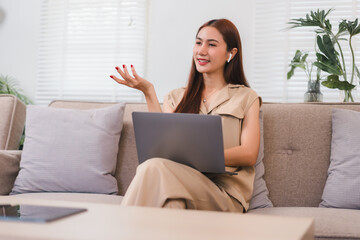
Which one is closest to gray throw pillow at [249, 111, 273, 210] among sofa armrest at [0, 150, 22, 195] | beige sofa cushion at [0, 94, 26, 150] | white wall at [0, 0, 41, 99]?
sofa armrest at [0, 150, 22, 195]

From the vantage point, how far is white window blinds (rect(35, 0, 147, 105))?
13.5 feet

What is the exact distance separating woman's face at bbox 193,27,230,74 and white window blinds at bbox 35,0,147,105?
2.04 m

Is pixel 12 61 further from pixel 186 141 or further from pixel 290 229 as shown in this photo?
pixel 290 229

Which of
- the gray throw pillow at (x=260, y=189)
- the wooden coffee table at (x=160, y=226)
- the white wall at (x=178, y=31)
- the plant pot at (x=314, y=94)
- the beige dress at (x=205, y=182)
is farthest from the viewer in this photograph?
the white wall at (x=178, y=31)

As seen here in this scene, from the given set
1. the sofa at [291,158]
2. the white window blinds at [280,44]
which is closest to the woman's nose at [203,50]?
the sofa at [291,158]

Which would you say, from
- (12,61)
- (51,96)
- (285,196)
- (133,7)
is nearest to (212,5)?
(133,7)

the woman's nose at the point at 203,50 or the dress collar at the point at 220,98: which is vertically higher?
the woman's nose at the point at 203,50

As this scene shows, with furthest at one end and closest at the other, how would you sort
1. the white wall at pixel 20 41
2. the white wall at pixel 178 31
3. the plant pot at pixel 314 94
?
the white wall at pixel 20 41 → the white wall at pixel 178 31 → the plant pot at pixel 314 94

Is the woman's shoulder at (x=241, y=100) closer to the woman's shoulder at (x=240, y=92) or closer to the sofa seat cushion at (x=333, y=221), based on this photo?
the woman's shoulder at (x=240, y=92)

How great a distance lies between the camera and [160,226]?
2.55ft

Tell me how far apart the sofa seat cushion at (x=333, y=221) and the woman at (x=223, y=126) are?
8.6 inches

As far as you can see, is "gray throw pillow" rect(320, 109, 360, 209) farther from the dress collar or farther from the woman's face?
the woman's face

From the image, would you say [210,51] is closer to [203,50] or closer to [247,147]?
[203,50]

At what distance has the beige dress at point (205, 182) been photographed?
51.9 inches
